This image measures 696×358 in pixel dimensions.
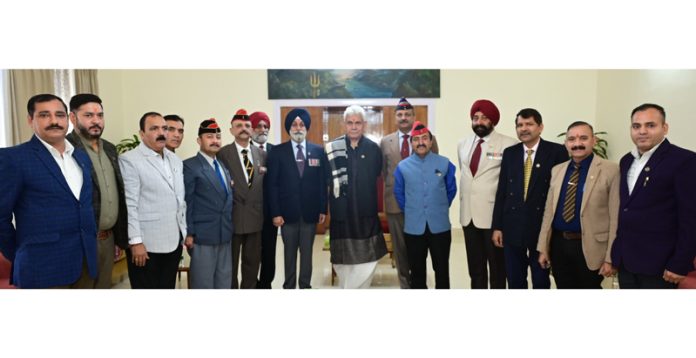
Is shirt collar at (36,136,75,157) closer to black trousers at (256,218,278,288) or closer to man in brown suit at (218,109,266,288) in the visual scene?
man in brown suit at (218,109,266,288)

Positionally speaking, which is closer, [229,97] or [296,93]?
[229,97]

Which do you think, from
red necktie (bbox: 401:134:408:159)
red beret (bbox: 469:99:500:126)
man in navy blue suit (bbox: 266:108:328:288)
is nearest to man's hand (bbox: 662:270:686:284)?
red beret (bbox: 469:99:500:126)

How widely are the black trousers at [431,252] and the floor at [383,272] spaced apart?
9 centimetres

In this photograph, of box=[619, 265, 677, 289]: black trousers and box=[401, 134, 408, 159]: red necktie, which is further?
box=[401, 134, 408, 159]: red necktie

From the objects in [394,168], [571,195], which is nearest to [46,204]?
[394,168]

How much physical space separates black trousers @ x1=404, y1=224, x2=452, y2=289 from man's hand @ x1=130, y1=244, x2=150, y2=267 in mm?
1815

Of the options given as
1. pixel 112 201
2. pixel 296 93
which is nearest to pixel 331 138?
pixel 296 93

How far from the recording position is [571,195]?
112 inches

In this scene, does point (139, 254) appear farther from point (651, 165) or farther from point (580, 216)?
point (651, 165)

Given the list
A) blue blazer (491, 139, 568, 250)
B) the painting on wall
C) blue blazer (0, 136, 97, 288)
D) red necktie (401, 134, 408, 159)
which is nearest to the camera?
blue blazer (0, 136, 97, 288)

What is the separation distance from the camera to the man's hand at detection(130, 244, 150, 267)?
2.87m

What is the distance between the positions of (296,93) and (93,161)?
1842mm

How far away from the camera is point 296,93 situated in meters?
4.07

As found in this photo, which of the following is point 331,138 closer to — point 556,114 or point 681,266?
point 556,114
